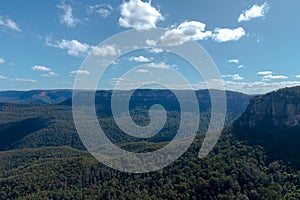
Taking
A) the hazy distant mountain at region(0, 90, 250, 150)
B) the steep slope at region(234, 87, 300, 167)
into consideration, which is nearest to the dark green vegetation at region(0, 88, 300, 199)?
the steep slope at region(234, 87, 300, 167)

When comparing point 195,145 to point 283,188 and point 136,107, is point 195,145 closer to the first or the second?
point 283,188

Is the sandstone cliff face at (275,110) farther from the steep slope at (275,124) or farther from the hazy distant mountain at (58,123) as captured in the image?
the hazy distant mountain at (58,123)

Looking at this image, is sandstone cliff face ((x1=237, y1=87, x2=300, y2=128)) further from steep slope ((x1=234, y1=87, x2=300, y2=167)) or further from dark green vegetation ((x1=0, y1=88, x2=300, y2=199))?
dark green vegetation ((x1=0, y1=88, x2=300, y2=199))

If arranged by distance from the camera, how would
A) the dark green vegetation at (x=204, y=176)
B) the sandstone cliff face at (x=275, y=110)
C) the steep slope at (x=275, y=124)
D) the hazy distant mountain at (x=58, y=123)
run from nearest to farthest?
the dark green vegetation at (x=204, y=176)
the steep slope at (x=275, y=124)
the sandstone cliff face at (x=275, y=110)
the hazy distant mountain at (x=58, y=123)

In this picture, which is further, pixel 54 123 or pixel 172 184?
pixel 54 123

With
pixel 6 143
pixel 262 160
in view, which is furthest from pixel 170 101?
pixel 262 160

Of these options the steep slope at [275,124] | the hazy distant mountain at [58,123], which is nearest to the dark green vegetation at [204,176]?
the steep slope at [275,124]

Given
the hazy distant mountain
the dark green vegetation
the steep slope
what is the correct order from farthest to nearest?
1. the hazy distant mountain
2. the steep slope
3. the dark green vegetation

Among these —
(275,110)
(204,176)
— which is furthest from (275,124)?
(204,176)
